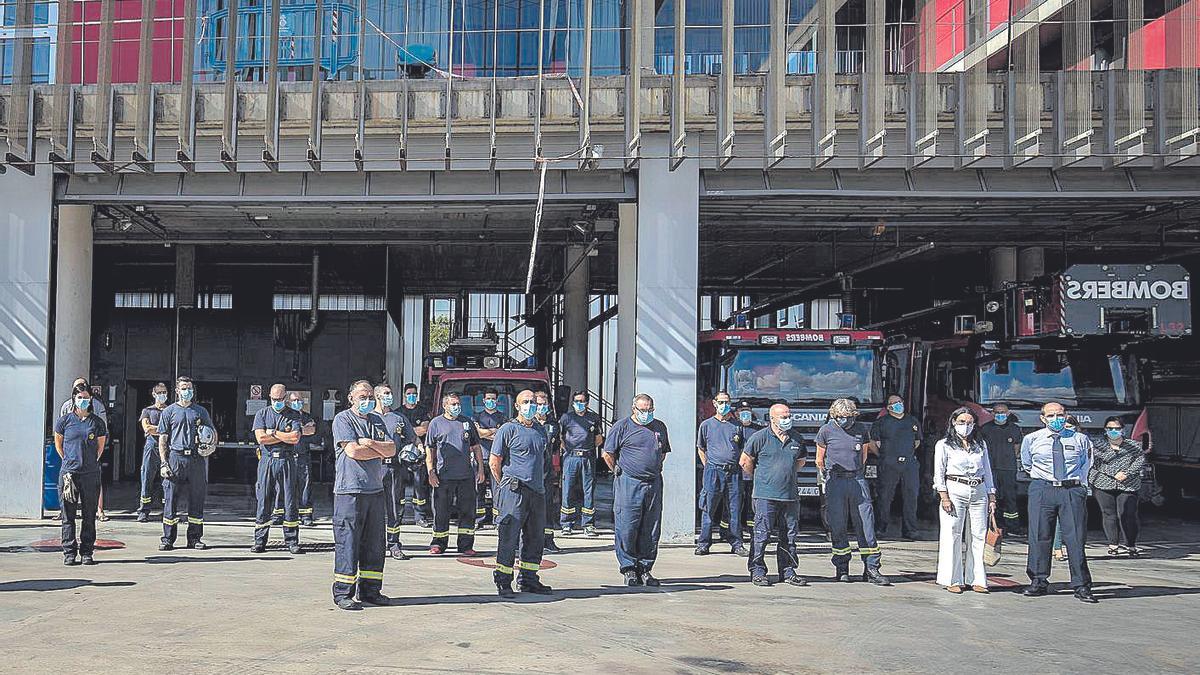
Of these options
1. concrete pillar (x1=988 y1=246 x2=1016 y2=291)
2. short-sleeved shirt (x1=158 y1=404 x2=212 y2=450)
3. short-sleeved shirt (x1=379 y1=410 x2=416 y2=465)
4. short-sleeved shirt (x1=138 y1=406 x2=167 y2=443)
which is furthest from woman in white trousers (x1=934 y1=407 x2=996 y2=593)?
concrete pillar (x1=988 y1=246 x2=1016 y2=291)

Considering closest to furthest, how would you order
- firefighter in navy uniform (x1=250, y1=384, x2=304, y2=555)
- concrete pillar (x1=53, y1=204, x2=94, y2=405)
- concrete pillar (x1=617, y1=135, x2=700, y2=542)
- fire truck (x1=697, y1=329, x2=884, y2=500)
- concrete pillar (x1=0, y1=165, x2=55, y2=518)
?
firefighter in navy uniform (x1=250, y1=384, x2=304, y2=555) → concrete pillar (x1=617, y1=135, x2=700, y2=542) → concrete pillar (x1=0, y1=165, x2=55, y2=518) → fire truck (x1=697, y1=329, x2=884, y2=500) → concrete pillar (x1=53, y1=204, x2=94, y2=405)

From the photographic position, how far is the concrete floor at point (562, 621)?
24.9 feet

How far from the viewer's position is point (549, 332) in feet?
99.2

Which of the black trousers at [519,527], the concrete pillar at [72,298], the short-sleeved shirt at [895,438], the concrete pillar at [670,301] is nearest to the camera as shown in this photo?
the black trousers at [519,527]

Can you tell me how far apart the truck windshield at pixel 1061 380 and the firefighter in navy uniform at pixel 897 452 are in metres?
2.30

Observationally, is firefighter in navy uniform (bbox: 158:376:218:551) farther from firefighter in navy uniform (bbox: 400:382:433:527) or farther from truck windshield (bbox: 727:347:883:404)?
truck windshield (bbox: 727:347:883:404)

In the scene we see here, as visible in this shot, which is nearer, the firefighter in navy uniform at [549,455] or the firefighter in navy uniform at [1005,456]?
the firefighter in navy uniform at [549,455]

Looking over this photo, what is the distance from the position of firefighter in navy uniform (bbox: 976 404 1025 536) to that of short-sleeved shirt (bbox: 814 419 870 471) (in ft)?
16.7

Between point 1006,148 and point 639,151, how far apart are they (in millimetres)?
4530

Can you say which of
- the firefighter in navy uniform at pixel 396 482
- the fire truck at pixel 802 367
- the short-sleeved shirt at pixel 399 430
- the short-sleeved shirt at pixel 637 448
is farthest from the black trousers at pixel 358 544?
the fire truck at pixel 802 367

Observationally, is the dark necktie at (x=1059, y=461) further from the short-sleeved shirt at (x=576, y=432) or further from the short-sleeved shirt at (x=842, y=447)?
the short-sleeved shirt at (x=576, y=432)

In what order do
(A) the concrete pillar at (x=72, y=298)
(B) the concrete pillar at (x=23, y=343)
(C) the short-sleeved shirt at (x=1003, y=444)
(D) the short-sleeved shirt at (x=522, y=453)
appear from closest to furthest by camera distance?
(D) the short-sleeved shirt at (x=522, y=453), (B) the concrete pillar at (x=23, y=343), (C) the short-sleeved shirt at (x=1003, y=444), (A) the concrete pillar at (x=72, y=298)

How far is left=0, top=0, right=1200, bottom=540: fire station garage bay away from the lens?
1403 cm

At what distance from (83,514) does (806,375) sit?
938 centimetres
